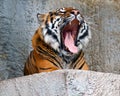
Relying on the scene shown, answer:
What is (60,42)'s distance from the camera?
108 inches

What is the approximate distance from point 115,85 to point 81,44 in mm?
700

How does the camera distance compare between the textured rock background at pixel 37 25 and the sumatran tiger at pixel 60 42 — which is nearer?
the sumatran tiger at pixel 60 42

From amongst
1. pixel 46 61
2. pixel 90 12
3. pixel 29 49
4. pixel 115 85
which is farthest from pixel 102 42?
pixel 115 85

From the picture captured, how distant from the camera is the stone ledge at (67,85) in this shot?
2.12 metres

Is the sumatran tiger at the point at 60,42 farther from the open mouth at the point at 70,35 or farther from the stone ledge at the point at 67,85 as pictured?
the stone ledge at the point at 67,85

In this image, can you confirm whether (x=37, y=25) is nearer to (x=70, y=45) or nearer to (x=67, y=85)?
(x=70, y=45)

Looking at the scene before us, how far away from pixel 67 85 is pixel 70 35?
2.11 feet

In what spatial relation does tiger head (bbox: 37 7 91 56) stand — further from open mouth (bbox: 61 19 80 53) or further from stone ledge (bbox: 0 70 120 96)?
stone ledge (bbox: 0 70 120 96)

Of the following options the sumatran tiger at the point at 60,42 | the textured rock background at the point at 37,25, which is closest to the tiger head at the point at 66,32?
the sumatran tiger at the point at 60,42

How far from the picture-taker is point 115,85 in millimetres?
2133

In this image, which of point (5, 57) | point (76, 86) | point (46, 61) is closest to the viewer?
point (76, 86)

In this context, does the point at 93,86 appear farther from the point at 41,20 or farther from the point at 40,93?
the point at 41,20

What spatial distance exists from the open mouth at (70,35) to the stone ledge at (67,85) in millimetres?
554

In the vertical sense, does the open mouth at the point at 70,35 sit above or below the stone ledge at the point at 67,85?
above
